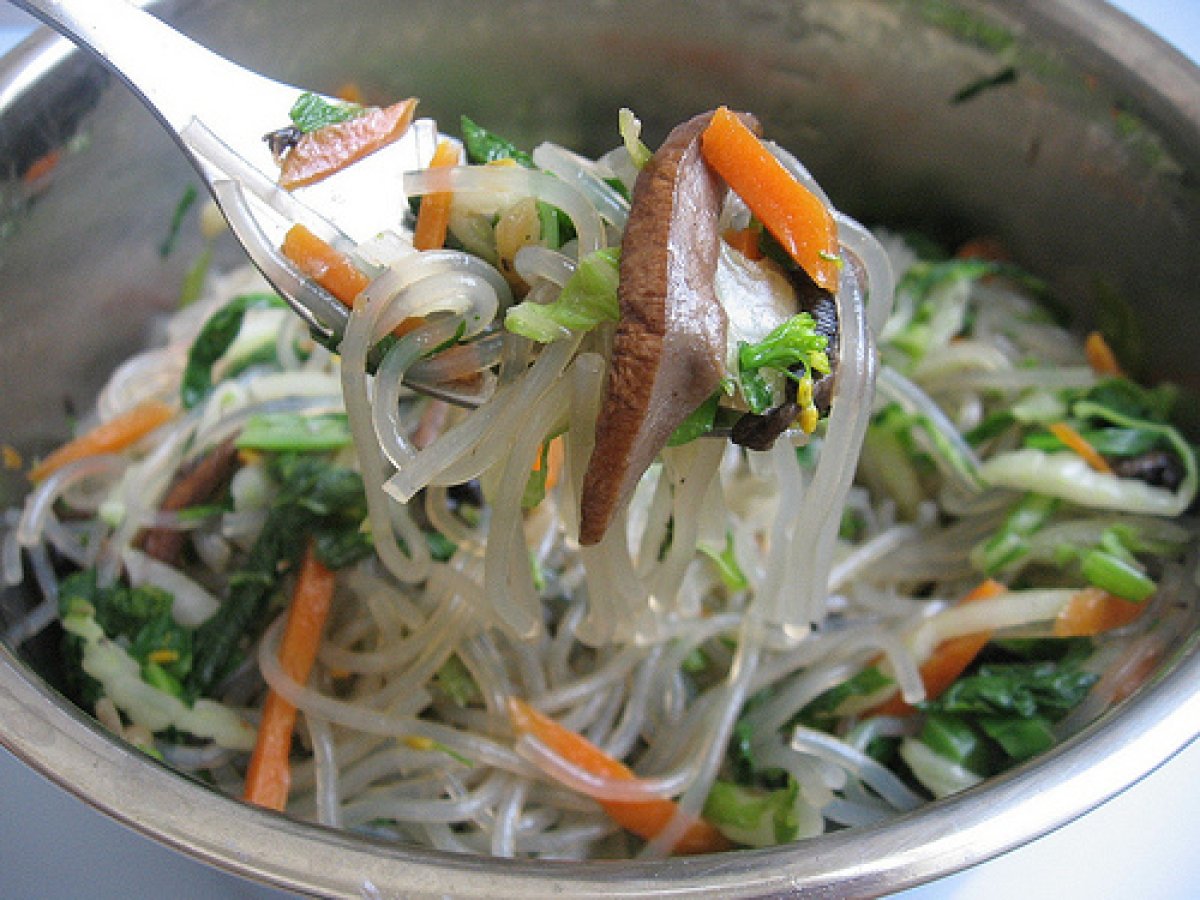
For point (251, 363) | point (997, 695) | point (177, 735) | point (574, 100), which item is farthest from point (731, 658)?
point (574, 100)

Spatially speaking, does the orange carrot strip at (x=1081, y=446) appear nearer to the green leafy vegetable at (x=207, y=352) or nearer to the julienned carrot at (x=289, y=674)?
the julienned carrot at (x=289, y=674)

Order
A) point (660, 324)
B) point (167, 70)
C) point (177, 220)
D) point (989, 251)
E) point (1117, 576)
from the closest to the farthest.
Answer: point (660, 324) → point (167, 70) → point (1117, 576) → point (177, 220) → point (989, 251)

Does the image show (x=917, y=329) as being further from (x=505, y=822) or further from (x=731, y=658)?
(x=505, y=822)

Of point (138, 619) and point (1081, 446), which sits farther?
point (1081, 446)

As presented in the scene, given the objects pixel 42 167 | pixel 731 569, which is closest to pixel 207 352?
pixel 42 167

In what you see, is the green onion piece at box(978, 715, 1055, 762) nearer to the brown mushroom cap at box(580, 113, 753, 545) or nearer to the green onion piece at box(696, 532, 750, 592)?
the green onion piece at box(696, 532, 750, 592)

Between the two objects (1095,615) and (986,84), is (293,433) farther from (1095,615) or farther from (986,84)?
(986,84)

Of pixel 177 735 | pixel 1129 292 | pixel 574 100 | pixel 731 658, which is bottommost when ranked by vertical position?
pixel 177 735
